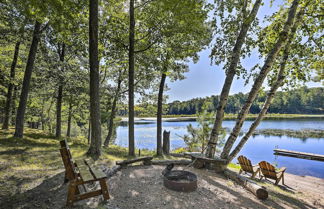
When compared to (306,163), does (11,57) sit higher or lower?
higher

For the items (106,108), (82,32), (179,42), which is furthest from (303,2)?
(106,108)

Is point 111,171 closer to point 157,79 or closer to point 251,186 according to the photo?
point 251,186

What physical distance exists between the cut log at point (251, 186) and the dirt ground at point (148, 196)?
11 centimetres

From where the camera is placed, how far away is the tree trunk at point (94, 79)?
573cm

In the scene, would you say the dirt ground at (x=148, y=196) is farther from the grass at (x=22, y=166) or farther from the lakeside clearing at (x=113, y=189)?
the grass at (x=22, y=166)

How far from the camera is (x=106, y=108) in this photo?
12.6m

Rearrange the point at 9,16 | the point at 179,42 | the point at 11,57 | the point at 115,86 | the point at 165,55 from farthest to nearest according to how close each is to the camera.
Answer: the point at 115,86
the point at 11,57
the point at 165,55
the point at 179,42
the point at 9,16

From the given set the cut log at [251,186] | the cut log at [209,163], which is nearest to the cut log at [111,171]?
the cut log at [209,163]

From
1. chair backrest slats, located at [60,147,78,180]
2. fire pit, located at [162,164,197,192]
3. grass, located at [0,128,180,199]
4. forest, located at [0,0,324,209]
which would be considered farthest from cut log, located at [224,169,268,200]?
grass, located at [0,128,180,199]

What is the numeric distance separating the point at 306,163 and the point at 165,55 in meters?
14.9

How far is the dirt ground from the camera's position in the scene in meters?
2.87

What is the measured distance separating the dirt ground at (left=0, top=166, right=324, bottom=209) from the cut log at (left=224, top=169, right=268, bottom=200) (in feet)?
0.36

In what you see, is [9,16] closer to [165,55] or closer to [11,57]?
[11,57]

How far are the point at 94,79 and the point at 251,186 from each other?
5.82 meters
